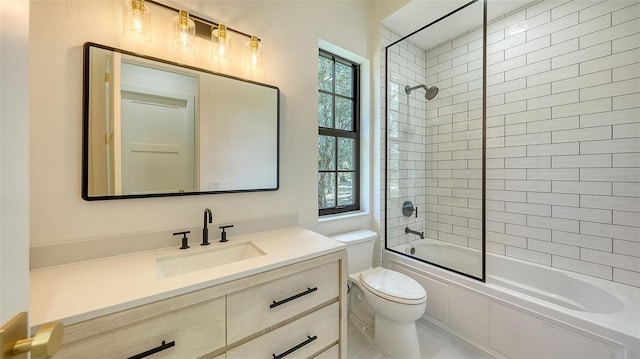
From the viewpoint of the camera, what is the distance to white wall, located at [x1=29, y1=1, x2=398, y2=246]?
3.29ft

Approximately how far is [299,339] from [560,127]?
7.99 ft

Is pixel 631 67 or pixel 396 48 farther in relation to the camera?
pixel 396 48

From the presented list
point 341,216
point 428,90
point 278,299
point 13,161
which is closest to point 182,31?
point 13,161

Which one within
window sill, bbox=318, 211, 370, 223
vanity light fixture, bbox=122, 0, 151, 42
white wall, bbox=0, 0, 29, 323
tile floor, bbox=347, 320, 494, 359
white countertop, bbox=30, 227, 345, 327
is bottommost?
tile floor, bbox=347, 320, 494, 359

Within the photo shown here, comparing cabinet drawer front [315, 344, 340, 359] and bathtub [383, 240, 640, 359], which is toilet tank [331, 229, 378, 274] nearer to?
bathtub [383, 240, 640, 359]

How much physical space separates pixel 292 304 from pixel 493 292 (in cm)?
141

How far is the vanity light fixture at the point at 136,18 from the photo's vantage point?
1.15m

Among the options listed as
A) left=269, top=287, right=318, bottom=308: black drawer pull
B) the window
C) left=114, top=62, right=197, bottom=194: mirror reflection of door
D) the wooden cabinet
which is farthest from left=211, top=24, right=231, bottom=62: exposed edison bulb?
left=269, top=287, right=318, bottom=308: black drawer pull

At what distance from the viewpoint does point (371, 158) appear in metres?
2.31

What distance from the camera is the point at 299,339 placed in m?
1.12

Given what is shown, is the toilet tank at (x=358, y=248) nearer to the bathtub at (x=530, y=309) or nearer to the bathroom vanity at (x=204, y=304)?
the bathtub at (x=530, y=309)

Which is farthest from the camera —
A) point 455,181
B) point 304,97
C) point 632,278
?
point 455,181

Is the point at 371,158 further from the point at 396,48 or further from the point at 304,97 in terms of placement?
Result: the point at 396,48

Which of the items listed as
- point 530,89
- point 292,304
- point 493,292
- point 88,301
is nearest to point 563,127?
point 530,89
